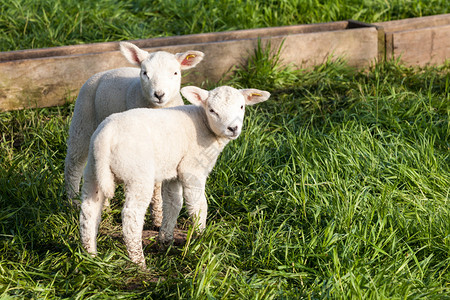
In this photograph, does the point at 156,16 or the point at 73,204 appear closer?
the point at 73,204

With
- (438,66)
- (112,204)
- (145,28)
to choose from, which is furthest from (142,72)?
(438,66)

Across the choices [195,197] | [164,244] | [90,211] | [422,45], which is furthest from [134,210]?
[422,45]

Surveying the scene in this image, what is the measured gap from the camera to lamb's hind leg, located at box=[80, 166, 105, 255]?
349cm

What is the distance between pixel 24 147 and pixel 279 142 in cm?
235

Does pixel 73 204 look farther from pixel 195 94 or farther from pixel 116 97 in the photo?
pixel 195 94

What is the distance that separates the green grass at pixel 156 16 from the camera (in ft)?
22.7

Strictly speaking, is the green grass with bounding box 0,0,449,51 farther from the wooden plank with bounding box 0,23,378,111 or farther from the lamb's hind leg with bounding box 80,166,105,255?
the lamb's hind leg with bounding box 80,166,105,255

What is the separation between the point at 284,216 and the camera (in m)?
4.15

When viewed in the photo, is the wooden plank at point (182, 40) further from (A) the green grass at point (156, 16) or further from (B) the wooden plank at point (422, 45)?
(B) the wooden plank at point (422, 45)

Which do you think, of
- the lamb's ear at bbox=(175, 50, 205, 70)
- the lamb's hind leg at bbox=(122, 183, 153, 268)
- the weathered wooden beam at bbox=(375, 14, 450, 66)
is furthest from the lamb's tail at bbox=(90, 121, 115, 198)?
the weathered wooden beam at bbox=(375, 14, 450, 66)

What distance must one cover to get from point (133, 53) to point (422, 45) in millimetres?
4136

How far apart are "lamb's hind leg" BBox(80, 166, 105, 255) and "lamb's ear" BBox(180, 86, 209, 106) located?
0.81 metres

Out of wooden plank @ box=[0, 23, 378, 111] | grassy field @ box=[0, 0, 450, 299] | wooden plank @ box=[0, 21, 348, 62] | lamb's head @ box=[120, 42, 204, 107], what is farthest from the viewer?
wooden plank @ box=[0, 21, 348, 62]

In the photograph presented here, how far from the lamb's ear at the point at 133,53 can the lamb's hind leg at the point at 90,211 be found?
121 centimetres
